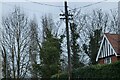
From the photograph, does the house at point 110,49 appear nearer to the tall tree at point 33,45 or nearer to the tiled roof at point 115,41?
the tiled roof at point 115,41

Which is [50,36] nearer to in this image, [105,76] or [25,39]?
[25,39]

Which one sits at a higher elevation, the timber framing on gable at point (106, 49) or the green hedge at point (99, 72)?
the timber framing on gable at point (106, 49)

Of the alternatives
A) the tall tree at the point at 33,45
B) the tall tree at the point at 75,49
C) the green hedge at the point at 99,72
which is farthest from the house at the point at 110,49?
the tall tree at the point at 33,45

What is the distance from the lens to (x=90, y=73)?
102 ft

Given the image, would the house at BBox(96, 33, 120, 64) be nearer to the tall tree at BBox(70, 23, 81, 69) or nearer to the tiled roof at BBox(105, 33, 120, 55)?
the tiled roof at BBox(105, 33, 120, 55)

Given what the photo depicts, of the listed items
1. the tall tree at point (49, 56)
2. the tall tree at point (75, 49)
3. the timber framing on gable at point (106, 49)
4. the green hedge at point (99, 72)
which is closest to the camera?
the green hedge at point (99, 72)

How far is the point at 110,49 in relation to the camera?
38.5m

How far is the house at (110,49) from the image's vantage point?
3716 centimetres

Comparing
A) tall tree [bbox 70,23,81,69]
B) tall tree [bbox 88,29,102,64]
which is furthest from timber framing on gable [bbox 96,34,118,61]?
tall tree [bbox 70,23,81,69]

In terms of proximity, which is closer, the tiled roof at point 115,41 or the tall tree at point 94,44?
the tiled roof at point 115,41

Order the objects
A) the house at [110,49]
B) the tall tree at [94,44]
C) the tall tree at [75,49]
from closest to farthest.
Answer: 1. the house at [110,49]
2. the tall tree at [94,44]
3. the tall tree at [75,49]

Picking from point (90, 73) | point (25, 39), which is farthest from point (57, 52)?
point (90, 73)

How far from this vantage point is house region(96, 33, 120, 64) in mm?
37156

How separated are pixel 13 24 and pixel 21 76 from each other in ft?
24.0
